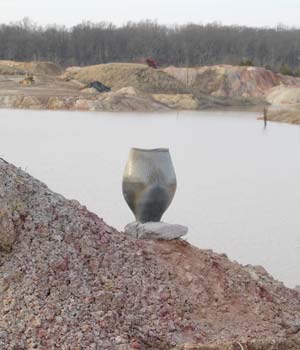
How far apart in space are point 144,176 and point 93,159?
26.4 ft

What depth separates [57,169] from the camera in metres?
11.8

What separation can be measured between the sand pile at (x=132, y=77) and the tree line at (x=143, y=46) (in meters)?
18.2

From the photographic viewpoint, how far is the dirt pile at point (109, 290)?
12.0 ft

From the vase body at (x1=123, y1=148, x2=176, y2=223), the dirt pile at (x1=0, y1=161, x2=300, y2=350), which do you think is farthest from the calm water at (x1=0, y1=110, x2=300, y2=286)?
the dirt pile at (x1=0, y1=161, x2=300, y2=350)

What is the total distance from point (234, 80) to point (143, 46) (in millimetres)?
21186

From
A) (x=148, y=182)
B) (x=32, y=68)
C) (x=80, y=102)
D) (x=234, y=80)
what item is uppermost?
(x=32, y=68)

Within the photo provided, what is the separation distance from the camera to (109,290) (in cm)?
398

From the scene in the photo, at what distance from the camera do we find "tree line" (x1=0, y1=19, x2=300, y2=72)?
67.5 metres

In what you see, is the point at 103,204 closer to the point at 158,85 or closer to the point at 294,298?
the point at 294,298

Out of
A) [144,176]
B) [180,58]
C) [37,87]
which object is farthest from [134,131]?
[180,58]

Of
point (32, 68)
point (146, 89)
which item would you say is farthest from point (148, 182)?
point (32, 68)

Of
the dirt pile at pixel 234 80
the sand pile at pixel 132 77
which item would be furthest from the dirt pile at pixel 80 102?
the dirt pile at pixel 234 80

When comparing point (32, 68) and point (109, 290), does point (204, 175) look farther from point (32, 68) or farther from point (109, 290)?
point (32, 68)

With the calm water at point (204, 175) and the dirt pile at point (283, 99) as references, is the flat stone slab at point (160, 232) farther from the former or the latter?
the dirt pile at point (283, 99)
